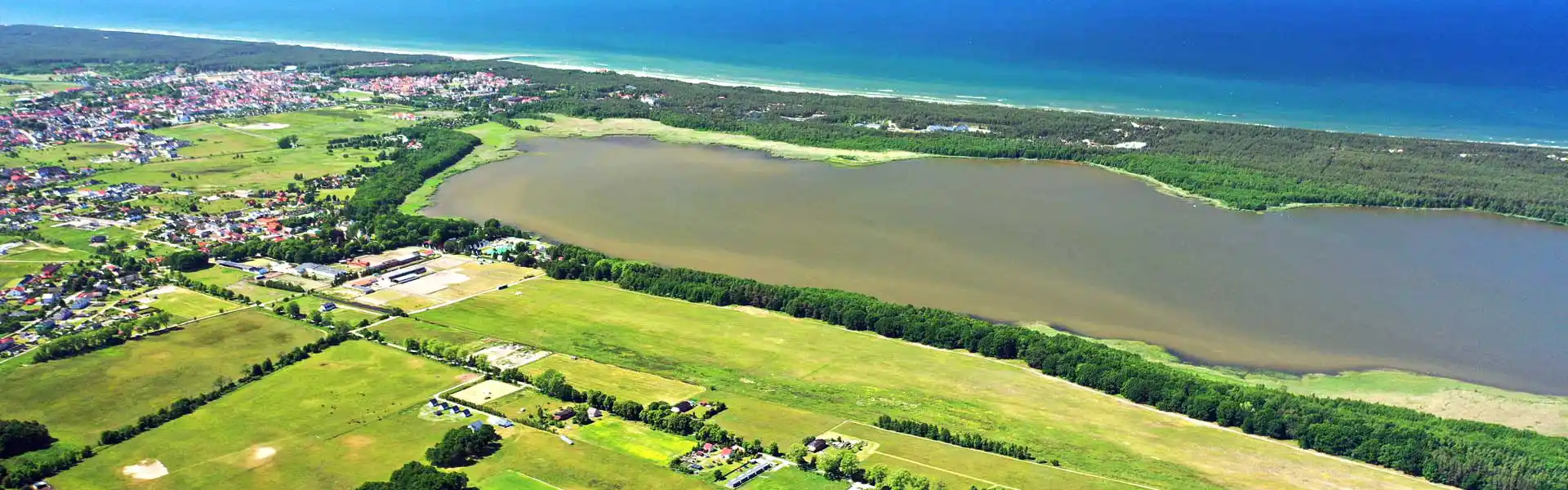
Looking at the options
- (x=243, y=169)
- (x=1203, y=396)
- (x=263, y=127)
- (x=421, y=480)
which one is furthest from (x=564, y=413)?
(x=263, y=127)

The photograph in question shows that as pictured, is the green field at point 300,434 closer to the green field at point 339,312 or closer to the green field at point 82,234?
the green field at point 339,312

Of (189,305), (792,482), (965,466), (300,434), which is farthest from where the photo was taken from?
(189,305)

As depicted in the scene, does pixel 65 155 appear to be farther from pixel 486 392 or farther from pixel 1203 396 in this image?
pixel 1203 396

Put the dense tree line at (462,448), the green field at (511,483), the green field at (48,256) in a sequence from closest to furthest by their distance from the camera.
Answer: the green field at (511,483)
the dense tree line at (462,448)
the green field at (48,256)

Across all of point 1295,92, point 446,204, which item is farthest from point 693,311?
point 1295,92

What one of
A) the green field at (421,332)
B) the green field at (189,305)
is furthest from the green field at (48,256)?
the green field at (421,332)

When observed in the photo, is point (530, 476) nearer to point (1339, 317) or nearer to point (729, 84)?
point (1339, 317)
